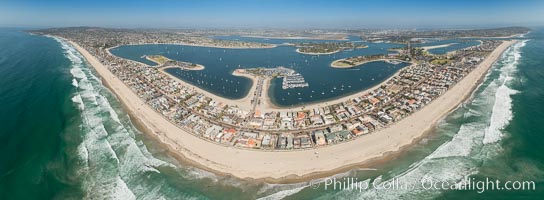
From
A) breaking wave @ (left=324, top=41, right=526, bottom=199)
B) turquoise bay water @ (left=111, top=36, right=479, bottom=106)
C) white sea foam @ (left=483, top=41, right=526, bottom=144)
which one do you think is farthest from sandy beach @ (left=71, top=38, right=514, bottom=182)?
turquoise bay water @ (left=111, top=36, right=479, bottom=106)

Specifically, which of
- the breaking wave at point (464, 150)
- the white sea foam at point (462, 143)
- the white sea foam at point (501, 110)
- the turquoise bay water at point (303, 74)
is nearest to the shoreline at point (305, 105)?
the turquoise bay water at point (303, 74)

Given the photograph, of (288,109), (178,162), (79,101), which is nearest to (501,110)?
(288,109)

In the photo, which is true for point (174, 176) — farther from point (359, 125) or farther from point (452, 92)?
point (452, 92)

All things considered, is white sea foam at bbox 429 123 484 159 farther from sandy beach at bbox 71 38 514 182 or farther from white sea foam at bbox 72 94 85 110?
white sea foam at bbox 72 94 85 110

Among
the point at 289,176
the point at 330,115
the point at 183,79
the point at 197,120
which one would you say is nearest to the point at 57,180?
the point at 197,120

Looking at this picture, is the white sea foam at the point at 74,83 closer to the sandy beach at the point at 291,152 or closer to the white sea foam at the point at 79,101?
the white sea foam at the point at 79,101

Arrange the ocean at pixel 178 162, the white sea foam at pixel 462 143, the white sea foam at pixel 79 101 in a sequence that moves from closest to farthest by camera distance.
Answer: the ocean at pixel 178 162, the white sea foam at pixel 462 143, the white sea foam at pixel 79 101
